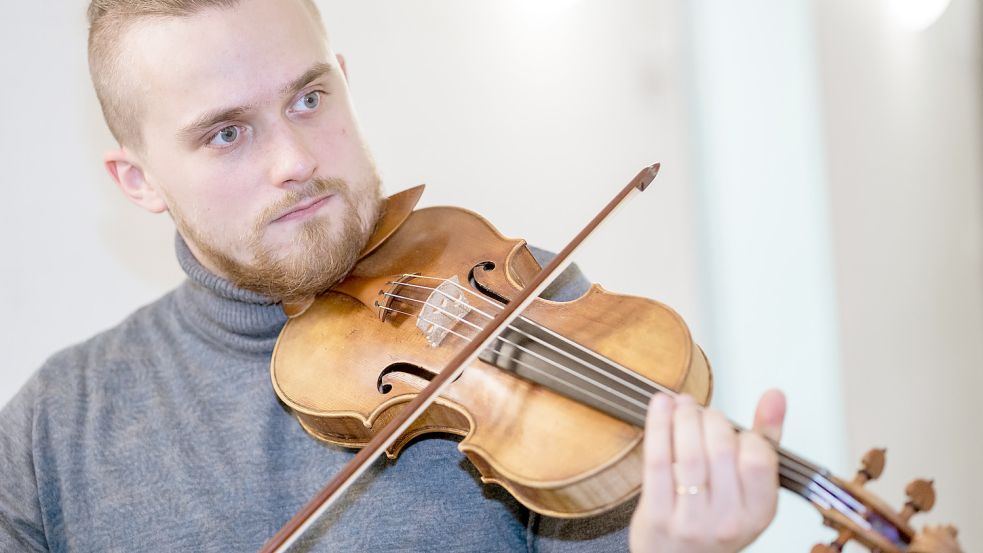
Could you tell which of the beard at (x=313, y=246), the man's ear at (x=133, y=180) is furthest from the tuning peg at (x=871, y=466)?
the man's ear at (x=133, y=180)

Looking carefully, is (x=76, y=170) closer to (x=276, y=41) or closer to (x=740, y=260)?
(x=276, y=41)

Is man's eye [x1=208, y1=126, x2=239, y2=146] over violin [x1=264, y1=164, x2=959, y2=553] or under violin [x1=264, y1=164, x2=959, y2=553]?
over

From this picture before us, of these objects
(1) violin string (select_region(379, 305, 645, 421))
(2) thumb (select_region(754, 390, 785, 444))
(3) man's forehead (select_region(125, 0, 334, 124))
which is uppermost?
(3) man's forehead (select_region(125, 0, 334, 124))

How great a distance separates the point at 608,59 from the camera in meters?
1.84

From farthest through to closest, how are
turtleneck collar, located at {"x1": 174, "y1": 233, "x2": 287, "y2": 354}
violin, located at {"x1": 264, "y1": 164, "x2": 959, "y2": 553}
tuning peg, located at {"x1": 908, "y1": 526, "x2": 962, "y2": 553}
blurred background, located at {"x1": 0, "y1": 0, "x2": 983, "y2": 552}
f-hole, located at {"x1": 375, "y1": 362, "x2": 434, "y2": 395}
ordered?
1. blurred background, located at {"x1": 0, "y1": 0, "x2": 983, "y2": 552}
2. turtleneck collar, located at {"x1": 174, "y1": 233, "x2": 287, "y2": 354}
3. f-hole, located at {"x1": 375, "y1": 362, "x2": 434, "y2": 395}
4. violin, located at {"x1": 264, "y1": 164, "x2": 959, "y2": 553}
5. tuning peg, located at {"x1": 908, "y1": 526, "x2": 962, "y2": 553}

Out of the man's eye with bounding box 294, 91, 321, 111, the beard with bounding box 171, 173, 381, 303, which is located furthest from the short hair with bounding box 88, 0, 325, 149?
the beard with bounding box 171, 173, 381, 303

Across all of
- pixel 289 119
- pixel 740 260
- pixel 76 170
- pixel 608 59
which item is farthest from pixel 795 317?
pixel 76 170

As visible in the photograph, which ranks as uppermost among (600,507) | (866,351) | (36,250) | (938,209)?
(36,250)

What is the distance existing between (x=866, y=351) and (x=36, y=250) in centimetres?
160

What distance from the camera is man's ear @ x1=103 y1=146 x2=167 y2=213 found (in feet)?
3.92

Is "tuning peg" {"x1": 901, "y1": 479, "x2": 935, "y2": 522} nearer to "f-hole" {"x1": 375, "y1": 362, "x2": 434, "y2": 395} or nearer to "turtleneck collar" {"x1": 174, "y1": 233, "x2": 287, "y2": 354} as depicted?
"f-hole" {"x1": 375, "y1": 362, "x2": 434, "y2": 395}

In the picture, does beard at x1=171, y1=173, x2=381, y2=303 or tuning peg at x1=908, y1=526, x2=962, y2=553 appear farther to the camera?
beard at x1=171, y1=173, x2=381, y2=303

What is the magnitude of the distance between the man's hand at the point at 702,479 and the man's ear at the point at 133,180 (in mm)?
786

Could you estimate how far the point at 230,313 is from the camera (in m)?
1.18
